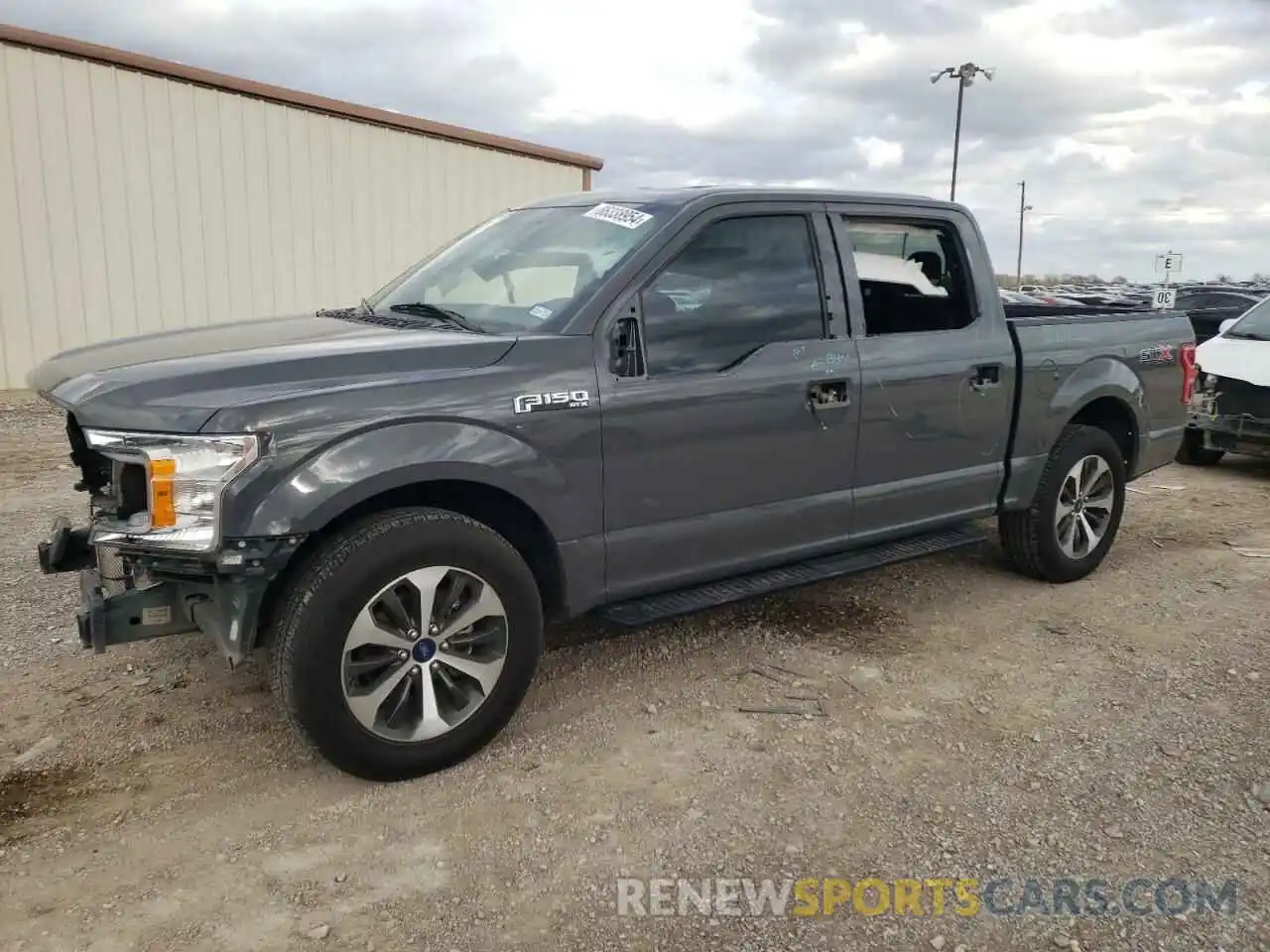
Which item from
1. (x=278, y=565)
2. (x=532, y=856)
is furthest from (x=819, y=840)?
(x=278, y=565)

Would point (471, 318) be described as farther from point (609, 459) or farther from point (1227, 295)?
point (1227, 295)

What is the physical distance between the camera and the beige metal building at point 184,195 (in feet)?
36.7

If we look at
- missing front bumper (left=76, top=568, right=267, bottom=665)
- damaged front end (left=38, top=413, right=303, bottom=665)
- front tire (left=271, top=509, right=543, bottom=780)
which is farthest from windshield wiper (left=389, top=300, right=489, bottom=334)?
A: missing front bumper (left=76, top=568, right=267, bottom=665)

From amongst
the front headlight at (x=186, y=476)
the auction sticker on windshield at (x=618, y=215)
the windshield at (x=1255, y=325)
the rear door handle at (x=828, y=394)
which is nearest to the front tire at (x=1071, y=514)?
the rear door handle at (x=828, y=394)

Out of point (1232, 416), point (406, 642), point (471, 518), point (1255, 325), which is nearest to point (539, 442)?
point (471, 518)

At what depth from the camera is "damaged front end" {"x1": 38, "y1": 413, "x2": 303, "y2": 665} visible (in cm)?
277

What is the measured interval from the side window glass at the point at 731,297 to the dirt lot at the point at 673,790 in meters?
1.32

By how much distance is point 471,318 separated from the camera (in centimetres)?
374

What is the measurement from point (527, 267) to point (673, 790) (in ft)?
6.67

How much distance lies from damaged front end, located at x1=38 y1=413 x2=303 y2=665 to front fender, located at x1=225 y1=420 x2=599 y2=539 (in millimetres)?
63

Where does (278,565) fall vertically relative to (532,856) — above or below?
above

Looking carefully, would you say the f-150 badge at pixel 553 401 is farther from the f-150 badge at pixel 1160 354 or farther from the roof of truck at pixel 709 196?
the f-150 badge at pixel 1160 354

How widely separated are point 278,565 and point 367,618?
1.01 feet

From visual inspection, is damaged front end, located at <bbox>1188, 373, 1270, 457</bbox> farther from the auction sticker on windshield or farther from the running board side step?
the auction sticker on windshield
